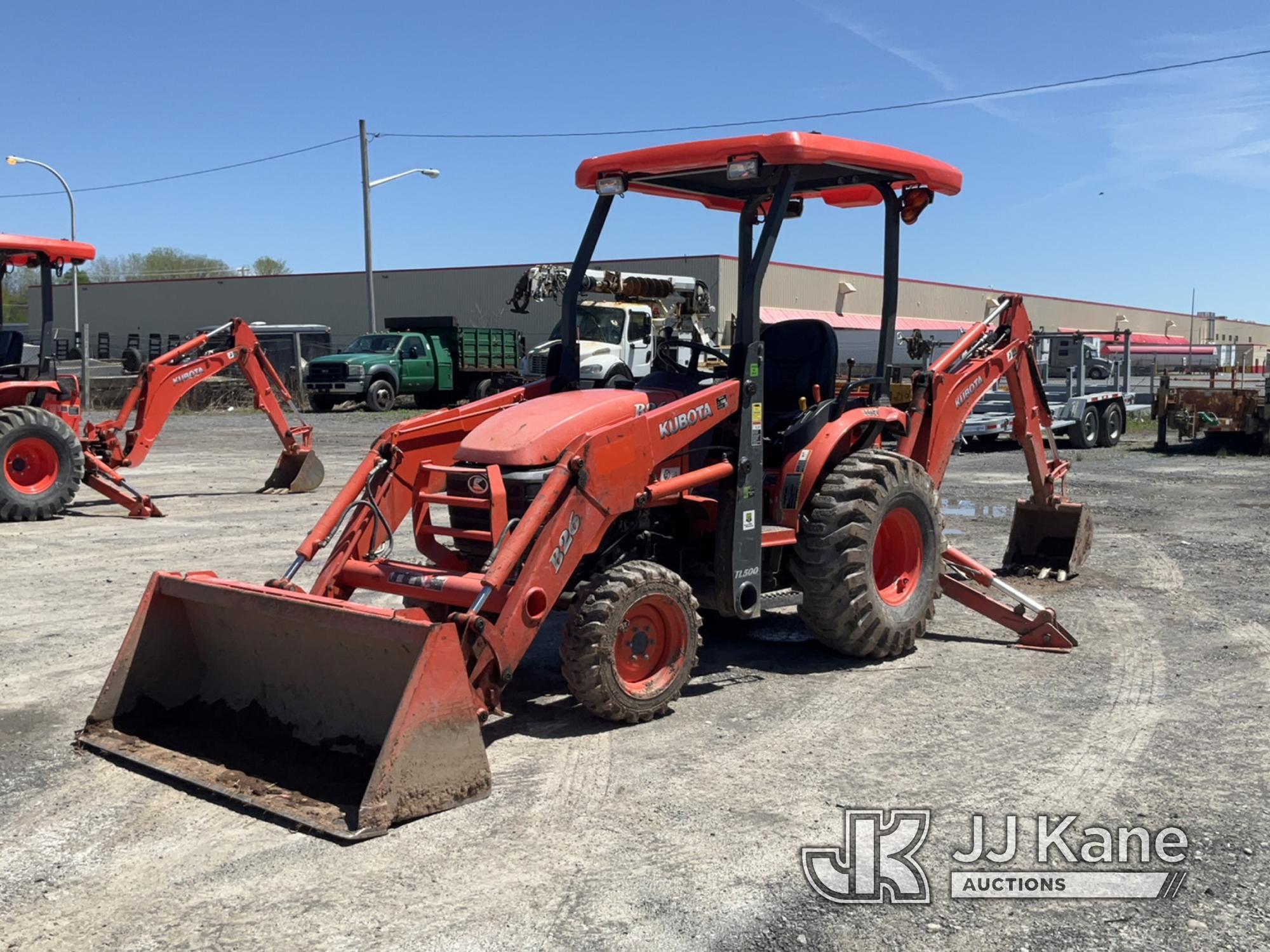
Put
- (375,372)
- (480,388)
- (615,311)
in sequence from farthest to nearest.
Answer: (375,372) → (480,388) → (615,311)

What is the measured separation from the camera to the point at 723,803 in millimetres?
4672

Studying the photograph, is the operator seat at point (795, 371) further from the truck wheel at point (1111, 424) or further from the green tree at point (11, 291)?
the truck wheel at point (1111, 424)

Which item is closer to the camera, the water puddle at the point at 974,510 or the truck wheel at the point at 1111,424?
the water puddle at the point at 974,510

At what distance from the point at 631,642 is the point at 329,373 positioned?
25923 mm

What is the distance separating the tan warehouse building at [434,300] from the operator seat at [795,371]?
27.5m

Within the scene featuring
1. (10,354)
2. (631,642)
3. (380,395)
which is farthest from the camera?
(380,395)

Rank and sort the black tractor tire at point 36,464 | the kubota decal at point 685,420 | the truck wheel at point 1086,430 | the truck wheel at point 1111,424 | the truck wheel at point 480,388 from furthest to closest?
the truck wheel at point 480,388 < the truck wheel at point 1111,424 < the truck wheel at point 1086,430 < the black tractor tire at point 36,464 < the kubota decal at point 685,420

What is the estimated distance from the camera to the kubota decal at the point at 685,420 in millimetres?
5754

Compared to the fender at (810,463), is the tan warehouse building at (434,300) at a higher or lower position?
higher

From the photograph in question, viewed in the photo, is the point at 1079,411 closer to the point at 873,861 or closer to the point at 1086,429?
the point at 1086,429

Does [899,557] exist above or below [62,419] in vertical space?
below

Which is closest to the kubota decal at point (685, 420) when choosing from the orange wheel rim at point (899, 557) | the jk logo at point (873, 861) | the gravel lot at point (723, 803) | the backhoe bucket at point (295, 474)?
the gravel lot at point (723, 803)

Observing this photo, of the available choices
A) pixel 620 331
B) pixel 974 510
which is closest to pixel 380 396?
pixel 620 331

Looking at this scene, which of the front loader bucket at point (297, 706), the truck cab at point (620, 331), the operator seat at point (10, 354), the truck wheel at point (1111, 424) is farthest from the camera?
the truck cab at point (620, 331)
